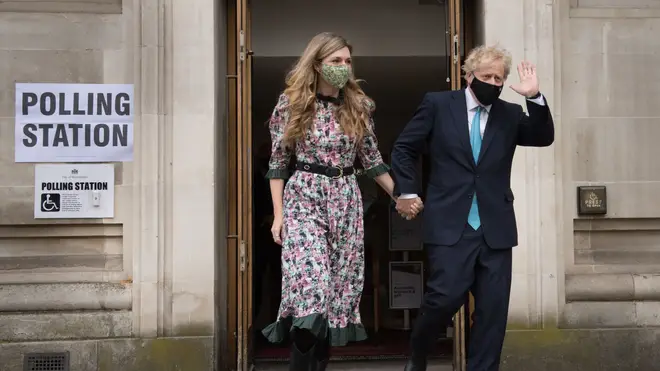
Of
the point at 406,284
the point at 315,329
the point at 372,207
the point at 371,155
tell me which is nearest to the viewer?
the point at 315,329

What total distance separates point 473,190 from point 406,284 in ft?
10.1

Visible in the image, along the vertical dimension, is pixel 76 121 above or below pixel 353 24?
below

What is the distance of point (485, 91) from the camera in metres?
3.33

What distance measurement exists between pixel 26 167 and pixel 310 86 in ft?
8.17

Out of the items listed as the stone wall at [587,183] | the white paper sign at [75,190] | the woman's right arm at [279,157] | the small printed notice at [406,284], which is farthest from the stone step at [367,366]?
the woman's right arm at [279,157]

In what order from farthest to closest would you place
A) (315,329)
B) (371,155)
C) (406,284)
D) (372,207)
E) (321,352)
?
1. (372,207)
2. (406,284)
3. (371,155)
4. (321,352)
5. (315,329)

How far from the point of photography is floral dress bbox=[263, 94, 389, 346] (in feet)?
10.5

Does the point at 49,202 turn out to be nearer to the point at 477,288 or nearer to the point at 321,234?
the point at 321,234

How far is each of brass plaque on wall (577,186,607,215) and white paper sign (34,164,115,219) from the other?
11.0 ft

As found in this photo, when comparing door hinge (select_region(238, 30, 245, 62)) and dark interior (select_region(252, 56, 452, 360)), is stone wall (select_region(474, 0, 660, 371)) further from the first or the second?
door hinge (select_region(238, 30, 245, 62))

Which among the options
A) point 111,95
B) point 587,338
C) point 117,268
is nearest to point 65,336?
point 117,268

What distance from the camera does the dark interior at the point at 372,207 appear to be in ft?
19.1

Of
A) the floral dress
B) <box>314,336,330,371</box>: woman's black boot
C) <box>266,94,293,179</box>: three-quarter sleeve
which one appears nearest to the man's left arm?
the floral dress

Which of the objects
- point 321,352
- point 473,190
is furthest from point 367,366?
point 473,190
